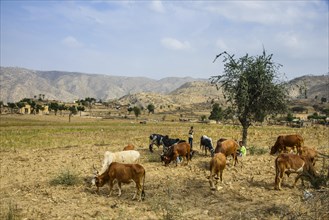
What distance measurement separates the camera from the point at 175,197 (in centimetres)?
1266

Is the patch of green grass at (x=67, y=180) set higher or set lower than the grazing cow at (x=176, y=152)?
lower

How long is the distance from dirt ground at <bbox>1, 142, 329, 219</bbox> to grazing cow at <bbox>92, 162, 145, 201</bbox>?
1.46 ft

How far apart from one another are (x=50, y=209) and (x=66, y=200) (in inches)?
40.3

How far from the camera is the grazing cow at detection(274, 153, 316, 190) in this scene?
42.8 feet

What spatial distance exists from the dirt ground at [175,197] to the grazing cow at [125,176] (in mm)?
445

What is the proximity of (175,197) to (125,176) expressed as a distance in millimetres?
2177

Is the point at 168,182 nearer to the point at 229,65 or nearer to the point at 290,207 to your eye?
the point at 290,207

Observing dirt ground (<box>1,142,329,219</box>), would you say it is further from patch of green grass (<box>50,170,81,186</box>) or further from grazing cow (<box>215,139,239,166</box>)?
grazing cow (<box>215,139,239,166</box>)

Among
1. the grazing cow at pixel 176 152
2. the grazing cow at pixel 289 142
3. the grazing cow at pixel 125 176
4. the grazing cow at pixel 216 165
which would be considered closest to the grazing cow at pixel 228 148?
the grazing cow at pixel 176 152

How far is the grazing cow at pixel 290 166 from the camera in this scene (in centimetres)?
1304

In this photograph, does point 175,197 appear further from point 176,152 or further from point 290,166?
point 176,152

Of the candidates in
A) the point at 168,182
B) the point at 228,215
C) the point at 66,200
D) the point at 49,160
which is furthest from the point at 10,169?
the point at 228,215

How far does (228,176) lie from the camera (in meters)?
15.5

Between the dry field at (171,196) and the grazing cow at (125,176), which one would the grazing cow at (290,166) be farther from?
the grazing cow at (125,176)
